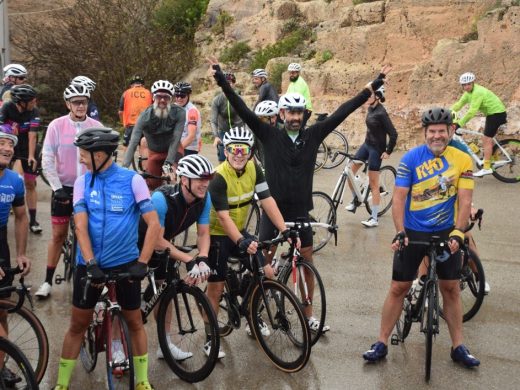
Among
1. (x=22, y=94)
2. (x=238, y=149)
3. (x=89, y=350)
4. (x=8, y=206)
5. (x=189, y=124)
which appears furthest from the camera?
(x=189, y=124)

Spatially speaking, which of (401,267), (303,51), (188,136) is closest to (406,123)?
(303,51)

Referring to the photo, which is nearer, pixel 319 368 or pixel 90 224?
pixel 90 224

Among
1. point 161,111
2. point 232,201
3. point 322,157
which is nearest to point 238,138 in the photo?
point 232,201

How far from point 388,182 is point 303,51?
370 inches

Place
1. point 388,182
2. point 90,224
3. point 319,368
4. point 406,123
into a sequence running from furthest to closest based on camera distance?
point 406,123, point 388,182, point 319,368, point 90,224

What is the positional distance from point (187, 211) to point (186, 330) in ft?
3.12

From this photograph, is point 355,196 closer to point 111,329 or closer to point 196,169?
point 196,169

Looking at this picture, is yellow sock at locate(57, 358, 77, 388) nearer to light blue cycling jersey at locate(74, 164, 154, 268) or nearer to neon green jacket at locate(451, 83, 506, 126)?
light blue cycling jersey at locate(74, 164, 154, 268)

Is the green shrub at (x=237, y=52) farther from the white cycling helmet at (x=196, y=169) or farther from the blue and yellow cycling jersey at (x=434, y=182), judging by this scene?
the white cycling helmet at (x=196, y=169)

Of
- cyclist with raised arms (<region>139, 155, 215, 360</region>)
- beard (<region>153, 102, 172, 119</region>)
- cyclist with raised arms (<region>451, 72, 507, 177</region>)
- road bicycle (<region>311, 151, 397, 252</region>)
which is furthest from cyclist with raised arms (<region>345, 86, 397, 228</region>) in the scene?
cyclist with raised arms (<region>139, 155, 215, 360</region>)

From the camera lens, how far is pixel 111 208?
4414mm

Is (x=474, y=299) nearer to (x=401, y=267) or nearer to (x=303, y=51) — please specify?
(x=401, y=267)

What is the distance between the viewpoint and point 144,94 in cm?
1159

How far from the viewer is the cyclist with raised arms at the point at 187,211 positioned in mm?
4844
